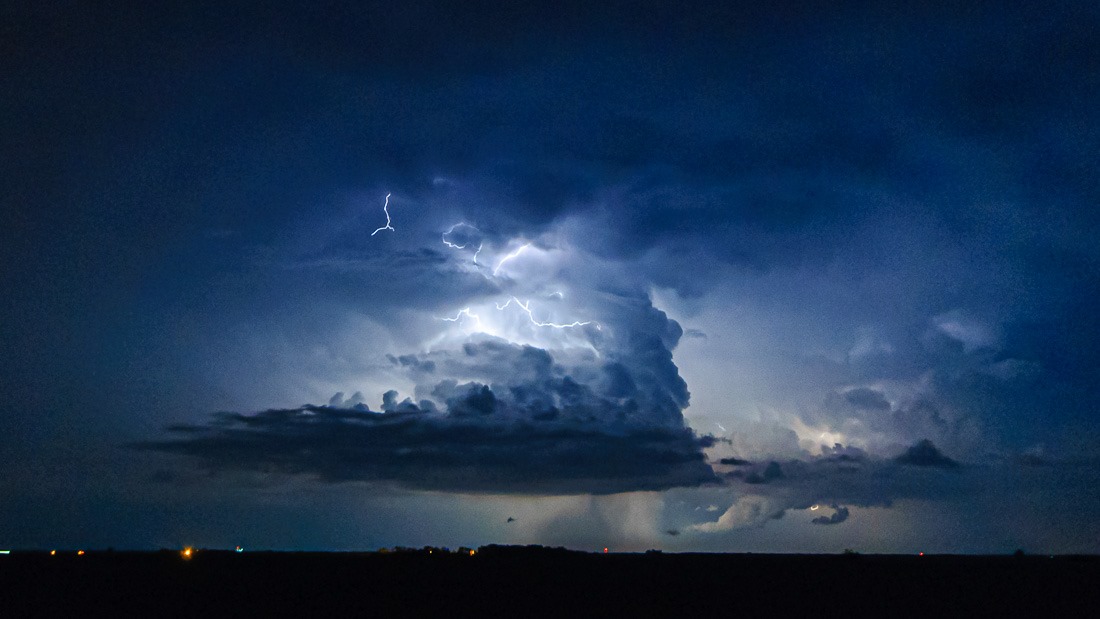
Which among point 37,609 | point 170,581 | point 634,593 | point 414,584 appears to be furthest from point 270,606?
point 170,581

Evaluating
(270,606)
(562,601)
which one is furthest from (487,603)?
(270,606)

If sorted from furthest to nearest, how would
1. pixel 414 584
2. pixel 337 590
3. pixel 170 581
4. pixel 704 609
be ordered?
pixel 170 581 < pixel 414 584 < pixel 337 590 < pixel 704 609

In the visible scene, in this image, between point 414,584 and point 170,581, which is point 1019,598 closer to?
point 414,584

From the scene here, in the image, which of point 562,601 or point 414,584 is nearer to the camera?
point 562,601

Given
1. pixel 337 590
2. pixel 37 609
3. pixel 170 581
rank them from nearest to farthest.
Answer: pixel 37 609 < pixel 337 590 < pixel 170 581

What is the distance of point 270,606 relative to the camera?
68125mm

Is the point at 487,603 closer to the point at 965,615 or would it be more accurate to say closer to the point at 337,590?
the point at 337,590

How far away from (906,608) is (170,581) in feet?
310

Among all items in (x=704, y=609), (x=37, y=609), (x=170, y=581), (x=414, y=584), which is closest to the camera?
(x=37, y=609)

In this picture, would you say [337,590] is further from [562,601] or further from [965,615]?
[965,615]

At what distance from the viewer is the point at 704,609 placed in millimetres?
69938

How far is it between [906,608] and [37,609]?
76.5 metres

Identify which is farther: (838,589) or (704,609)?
(838,589)

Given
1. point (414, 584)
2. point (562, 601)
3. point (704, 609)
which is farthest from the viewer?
point (414, 584)
